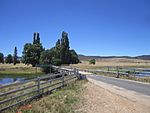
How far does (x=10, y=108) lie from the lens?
12359 millimetres

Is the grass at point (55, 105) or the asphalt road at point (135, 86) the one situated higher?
the asphalt road at point (135, 86)

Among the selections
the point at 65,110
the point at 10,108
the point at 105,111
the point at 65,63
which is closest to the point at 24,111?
the point at 10,108

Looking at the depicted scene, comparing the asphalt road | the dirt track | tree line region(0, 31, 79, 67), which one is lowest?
the dirt track

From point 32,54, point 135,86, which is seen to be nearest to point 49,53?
point 32,54

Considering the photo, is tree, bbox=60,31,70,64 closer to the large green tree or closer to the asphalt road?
the large green tree

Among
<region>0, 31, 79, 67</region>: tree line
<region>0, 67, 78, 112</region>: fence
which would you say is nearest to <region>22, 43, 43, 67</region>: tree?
<region>0, 31, 79, 67</region>: tree line

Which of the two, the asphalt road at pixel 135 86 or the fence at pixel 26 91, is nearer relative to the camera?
the fence at pixel 26 91

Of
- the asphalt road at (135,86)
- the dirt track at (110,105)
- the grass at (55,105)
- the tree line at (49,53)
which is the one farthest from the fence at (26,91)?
the tree line at (49,53)

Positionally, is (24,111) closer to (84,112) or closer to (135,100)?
(84,112)

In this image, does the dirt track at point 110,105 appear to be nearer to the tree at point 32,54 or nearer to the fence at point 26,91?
the fence at point 26,91

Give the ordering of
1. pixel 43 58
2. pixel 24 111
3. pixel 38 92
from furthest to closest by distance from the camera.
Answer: pixel 43 58 < pixel 38 92 < pixel 24 111

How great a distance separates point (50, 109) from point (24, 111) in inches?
45.7

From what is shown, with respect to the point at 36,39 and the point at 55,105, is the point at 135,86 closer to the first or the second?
the point at 55,105

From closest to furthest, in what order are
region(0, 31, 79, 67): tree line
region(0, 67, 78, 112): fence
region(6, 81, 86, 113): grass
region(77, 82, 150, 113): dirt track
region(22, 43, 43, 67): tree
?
region(6, 81, 86, 113): grass < region(77, 82, 150, 113): dirt track < region(0, 67, 78, 112): fence < region(0, 31, 79, 67): tree line < region(22, 43, 43, 67): tree
